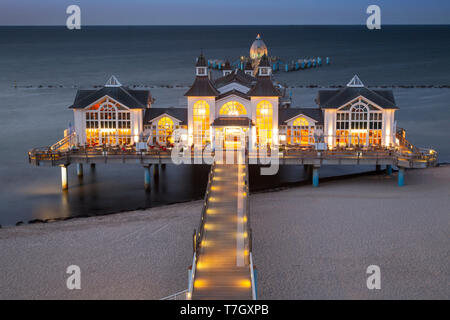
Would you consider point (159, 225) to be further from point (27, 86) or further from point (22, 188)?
point (27, 86)

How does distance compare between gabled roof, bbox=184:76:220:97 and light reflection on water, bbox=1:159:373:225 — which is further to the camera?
gabled roof, bbox=184:76:220:97

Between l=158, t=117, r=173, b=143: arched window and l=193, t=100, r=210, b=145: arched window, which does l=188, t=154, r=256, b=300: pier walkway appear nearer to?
l=193, t=100, r=210, b=145: arched window

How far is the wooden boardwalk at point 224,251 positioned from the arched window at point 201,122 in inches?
448

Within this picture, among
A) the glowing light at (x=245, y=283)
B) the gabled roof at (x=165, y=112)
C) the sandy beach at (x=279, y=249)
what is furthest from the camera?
the gabled roof at (x=165, y=112)

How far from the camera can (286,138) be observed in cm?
4169

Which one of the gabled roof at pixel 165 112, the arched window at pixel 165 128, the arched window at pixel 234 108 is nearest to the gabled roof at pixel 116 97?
the gabled roof at pixel 165 112

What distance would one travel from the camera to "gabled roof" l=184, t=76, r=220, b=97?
4003 cm

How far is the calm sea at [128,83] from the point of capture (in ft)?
126

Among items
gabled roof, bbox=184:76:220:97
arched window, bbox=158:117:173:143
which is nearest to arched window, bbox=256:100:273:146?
gabled roof, bbox=184:76:220:97

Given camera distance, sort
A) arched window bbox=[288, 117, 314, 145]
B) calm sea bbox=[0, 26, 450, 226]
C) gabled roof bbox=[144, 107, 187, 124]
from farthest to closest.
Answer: gabled roof bbox=[144, 107, 187, 124], arched window bbox=[288, 117, 314, 145], calm sea bbox=[0, 26, 450, 226]

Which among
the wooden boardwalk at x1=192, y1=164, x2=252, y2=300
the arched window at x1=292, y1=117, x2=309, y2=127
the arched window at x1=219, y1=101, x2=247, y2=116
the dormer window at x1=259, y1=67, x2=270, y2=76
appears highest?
the dormer window at x1=259, y1=67, x2=270, y2=76

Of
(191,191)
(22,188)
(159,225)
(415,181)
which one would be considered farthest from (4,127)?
(415,181)

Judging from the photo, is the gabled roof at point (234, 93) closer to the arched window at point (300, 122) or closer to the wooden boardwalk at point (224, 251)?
the arched window at point (300, 122)

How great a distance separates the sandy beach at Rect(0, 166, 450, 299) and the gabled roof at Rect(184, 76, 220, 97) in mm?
8536
